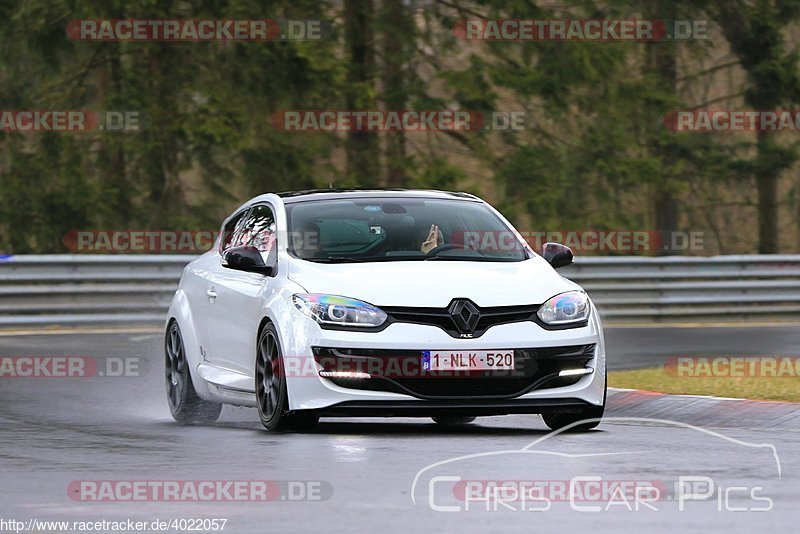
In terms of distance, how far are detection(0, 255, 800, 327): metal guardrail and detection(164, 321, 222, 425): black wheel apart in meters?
9.19

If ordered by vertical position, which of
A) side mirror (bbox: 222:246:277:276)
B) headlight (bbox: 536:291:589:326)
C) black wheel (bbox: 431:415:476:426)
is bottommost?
black wheel (bbox: 431:415:476:426)

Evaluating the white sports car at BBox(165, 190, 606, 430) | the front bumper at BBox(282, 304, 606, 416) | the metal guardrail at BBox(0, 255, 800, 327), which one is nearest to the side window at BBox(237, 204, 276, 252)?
the white sports car at BBox(165, 190, 606, 430)

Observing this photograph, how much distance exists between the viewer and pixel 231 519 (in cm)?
724

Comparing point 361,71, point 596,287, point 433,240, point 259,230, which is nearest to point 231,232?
point 259,230

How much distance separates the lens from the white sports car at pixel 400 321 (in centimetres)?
1020

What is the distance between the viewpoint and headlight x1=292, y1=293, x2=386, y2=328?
10.2 m

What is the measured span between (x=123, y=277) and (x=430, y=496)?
1522cm

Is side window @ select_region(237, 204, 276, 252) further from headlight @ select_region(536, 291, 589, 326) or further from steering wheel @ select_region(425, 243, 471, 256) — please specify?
headlight @ select_region(536, 291, 589, 326)

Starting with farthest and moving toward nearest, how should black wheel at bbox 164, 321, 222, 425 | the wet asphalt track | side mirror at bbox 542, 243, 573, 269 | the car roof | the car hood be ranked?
black wheel at bbox 164, 321, 222, 425 < the car roof < side mirror at bbox 542, 243, 573, 269 < the car hood < the wet asphalt track

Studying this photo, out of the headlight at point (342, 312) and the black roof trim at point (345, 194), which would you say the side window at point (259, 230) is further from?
the headlight at point (342, 312)

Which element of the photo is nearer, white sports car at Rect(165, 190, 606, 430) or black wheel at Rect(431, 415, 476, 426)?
white sports car at Rect(165, 190, 606, 430)

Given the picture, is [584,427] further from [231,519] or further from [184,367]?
[231,519]

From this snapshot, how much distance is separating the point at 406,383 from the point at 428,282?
601 mm

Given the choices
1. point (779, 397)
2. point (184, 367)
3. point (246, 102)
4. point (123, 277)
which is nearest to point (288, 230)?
point (184, 367)
